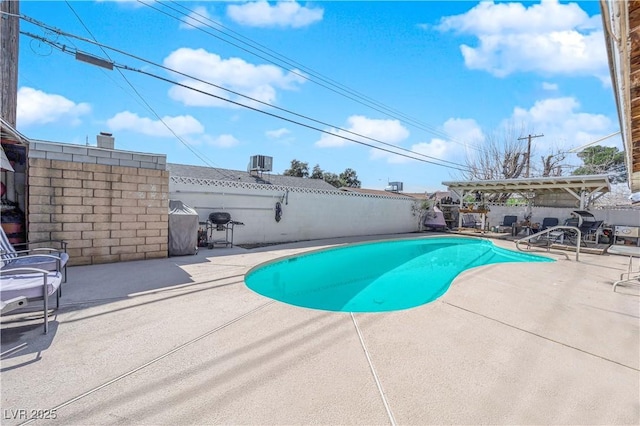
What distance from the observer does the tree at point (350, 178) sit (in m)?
33.8

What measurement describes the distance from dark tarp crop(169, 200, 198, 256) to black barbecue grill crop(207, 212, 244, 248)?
1.14 meters

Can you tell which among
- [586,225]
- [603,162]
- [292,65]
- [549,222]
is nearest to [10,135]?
[292,65]

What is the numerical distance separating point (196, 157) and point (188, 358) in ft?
49.3

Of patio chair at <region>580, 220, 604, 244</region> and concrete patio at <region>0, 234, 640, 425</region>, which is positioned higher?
patio chair at <region>580, 220, 604, 244</region>

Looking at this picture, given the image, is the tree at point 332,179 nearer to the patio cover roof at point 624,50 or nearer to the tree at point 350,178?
the tree at point 350,178

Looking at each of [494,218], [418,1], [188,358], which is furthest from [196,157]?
[494,218]

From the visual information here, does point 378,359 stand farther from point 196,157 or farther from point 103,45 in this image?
point 196,157

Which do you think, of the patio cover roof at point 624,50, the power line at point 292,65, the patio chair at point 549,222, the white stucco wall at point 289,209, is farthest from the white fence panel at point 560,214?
the patio cover roof at point 624,50

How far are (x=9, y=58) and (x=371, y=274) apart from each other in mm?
9635

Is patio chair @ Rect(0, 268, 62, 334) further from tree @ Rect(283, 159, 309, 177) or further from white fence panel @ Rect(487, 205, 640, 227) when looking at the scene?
tree @ Rect(283, 159, 309, 177)

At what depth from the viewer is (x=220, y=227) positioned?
31.1 feet

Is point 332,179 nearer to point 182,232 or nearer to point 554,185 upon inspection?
point 554,185

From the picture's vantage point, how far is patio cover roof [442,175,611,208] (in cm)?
1205

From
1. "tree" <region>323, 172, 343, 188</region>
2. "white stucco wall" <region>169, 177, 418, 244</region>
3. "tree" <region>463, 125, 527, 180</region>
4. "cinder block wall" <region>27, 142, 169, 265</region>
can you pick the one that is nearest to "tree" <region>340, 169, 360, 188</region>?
"tree" <region>323, 172, 343, 188</region>
